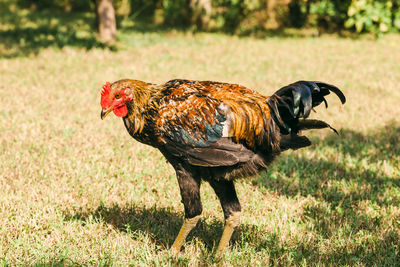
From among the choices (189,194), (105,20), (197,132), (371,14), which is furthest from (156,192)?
(371,14)

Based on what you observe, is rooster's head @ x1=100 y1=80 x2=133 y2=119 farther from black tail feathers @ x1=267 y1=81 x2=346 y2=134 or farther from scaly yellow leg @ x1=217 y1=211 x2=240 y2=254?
scaly yellow leg @ x1=217 y1=211 x2=240 y2=254

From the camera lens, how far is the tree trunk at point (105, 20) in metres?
13.5

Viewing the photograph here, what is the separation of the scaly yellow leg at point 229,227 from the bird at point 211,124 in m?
0.27

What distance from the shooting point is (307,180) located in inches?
201

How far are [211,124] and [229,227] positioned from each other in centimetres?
97

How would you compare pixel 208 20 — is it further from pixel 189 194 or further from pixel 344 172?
pixel 189 194

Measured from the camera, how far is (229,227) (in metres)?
3.51

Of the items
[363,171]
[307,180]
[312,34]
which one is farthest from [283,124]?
[312,34]

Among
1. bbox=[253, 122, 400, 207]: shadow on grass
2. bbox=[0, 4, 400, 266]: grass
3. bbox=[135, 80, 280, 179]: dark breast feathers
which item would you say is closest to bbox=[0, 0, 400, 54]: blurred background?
bbox=[0, 4, 400, 266]: grass

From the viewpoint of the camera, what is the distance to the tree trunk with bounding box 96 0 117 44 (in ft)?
44.4

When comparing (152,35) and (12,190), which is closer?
(12,190)

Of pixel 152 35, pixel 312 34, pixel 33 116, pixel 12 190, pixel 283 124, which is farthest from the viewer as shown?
pixel 312 34

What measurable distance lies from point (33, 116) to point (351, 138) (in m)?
5.40

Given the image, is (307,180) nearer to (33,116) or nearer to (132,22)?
(33,116)
